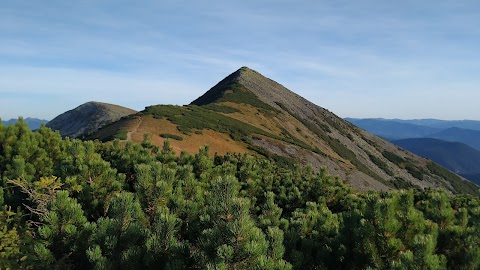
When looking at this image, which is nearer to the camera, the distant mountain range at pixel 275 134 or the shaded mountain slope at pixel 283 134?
the distant mountain range at pixel 275 134

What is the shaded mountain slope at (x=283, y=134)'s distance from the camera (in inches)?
2371

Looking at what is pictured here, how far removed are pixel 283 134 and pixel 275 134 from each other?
5.12 m

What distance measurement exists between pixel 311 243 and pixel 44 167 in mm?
12178

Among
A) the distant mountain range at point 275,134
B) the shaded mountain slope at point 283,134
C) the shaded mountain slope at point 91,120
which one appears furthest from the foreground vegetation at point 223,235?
the shaded mountain slope at point 91,120

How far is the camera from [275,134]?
88500 mm

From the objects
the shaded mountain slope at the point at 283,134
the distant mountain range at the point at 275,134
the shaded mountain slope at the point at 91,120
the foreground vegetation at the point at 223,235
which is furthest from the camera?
the shaded mountain slope at the point at 91,120

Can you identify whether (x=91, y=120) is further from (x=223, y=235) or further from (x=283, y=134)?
(x=223, y=235)

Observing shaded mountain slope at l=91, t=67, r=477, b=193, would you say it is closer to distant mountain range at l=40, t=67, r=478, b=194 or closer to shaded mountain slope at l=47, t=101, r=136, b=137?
distant mountain range at l=40, t=67, r=478, b=194

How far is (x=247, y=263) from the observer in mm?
5430

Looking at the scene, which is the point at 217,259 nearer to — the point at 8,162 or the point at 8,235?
the point at 8,235

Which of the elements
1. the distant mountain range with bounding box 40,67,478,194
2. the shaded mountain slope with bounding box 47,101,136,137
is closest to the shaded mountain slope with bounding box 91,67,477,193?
the distant mountain range with bounding box 40,67,478,194

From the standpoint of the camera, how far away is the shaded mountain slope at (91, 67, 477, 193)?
6022 cm

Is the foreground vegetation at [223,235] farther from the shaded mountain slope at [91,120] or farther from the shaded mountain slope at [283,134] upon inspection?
the shaded mountain slope at [91,120]

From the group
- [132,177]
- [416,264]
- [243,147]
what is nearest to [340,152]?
[243,147]
